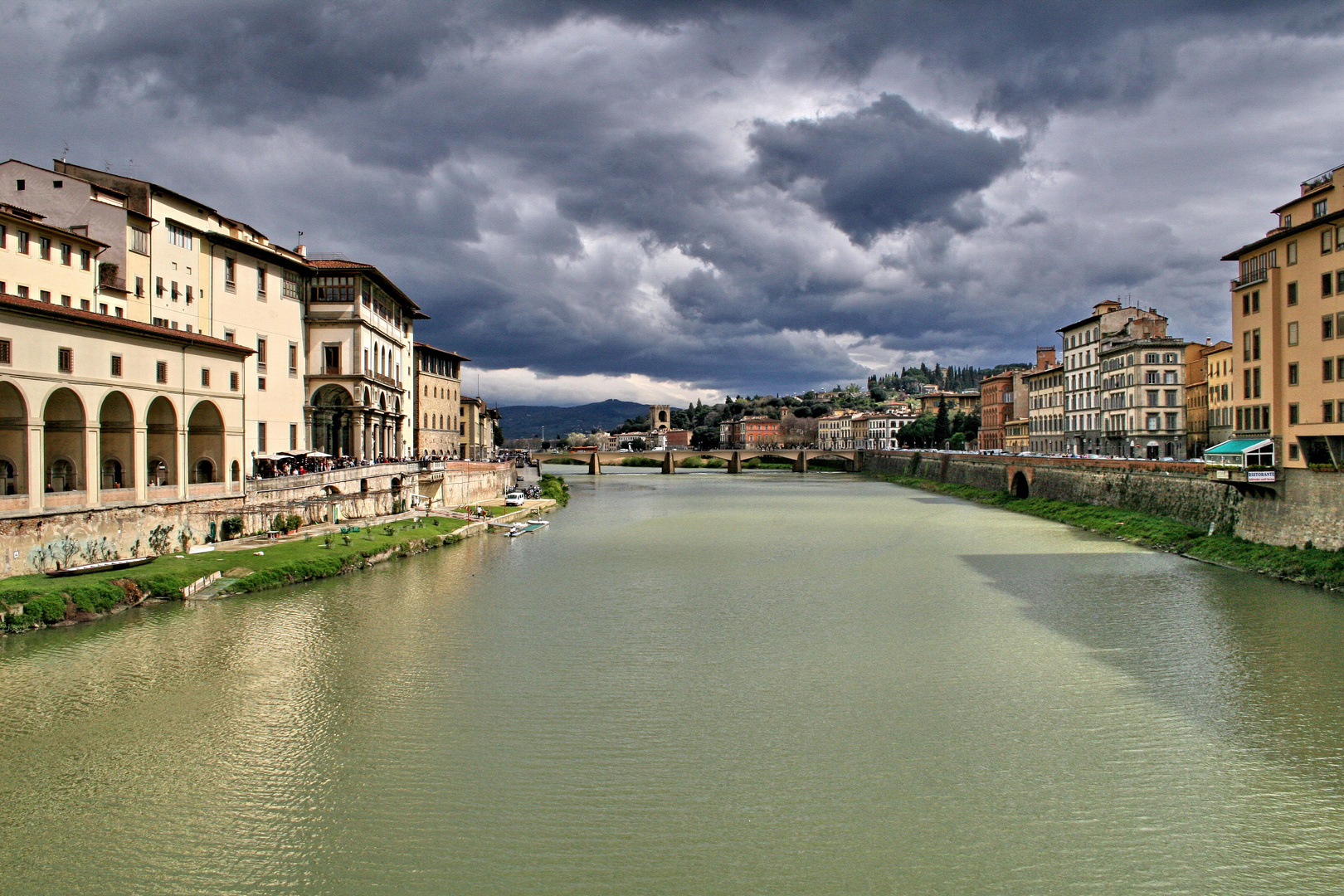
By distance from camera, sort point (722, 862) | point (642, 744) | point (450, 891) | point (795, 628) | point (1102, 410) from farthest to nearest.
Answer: point (1102, 410) < point (795, 628) < point (642, 744) < point (722, 862) < point (450, 891)

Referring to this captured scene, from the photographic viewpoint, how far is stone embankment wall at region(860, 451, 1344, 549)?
79.5 feet

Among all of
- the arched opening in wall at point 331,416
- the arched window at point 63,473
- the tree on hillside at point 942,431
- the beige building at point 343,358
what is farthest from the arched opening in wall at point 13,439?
the tree on hillside at point 942,431

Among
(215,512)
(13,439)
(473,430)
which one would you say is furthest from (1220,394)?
(473,430)

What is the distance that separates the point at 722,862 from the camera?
356 inches

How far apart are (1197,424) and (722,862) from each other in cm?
5858

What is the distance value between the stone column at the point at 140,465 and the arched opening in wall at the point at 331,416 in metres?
17.3

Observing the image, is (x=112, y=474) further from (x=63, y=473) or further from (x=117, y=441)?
(x=63, y=473)

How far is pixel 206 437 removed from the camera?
28578 mm

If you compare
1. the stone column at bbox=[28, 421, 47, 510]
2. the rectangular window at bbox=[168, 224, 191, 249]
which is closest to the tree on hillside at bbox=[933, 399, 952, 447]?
the rectangular window at bbox=[168, 224, 191, 249]

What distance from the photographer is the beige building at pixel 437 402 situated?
6431 cm

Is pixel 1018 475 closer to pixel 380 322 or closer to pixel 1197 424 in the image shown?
pixel 1197 424

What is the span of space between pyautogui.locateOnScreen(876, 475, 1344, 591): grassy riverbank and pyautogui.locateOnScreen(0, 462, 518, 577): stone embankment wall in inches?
1274

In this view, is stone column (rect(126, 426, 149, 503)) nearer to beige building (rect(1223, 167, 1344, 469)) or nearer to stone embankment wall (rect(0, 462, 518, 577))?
stone embankment wall (rect(0, 462, 518, 577))

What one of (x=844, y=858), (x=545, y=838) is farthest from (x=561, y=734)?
(x=844, y=858)
